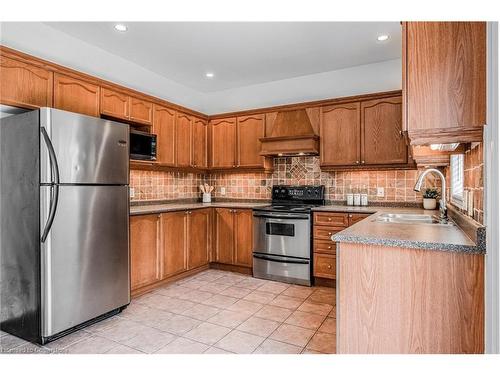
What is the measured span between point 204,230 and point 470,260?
325cm

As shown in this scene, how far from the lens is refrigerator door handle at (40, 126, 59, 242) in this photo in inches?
87.8

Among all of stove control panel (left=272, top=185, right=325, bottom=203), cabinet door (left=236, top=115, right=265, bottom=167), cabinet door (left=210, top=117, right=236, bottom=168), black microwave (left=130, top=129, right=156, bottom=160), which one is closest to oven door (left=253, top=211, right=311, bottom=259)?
stove control panel (left=272, top=185, right=325, bottom=203)

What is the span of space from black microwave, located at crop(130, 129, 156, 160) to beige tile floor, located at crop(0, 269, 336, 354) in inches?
59.1

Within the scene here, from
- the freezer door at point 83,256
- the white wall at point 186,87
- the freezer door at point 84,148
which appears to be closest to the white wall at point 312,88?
the white wall at point 186,87

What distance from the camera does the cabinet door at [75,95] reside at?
2765mm

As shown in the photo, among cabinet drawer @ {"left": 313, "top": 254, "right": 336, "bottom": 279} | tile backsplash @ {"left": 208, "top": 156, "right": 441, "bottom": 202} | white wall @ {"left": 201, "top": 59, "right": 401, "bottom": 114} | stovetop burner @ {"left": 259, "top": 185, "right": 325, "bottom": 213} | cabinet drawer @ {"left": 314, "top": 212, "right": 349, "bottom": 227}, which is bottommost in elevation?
cabinet drawer @ {"left": 313, "top": 254, "right": 336, "bottom": 279}

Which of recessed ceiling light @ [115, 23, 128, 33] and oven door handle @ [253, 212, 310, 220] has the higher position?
recessed ceiling light @ [115, 23, 128, 33]

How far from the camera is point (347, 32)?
3.09 m

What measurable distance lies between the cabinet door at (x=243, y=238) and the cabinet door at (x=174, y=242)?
693mm

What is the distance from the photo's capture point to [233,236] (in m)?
4.19

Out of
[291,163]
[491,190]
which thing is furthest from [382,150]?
[491,190]

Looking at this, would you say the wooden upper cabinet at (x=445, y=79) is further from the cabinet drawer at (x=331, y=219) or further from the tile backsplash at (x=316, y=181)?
the tile backsplash at (x=316, y=181)

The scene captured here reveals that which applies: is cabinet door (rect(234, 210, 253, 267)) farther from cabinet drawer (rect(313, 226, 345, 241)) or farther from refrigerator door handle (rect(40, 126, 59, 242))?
refrigerator door handle (rect(40, 126, 59, 242))

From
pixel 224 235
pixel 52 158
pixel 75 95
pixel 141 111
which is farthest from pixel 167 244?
pixel 75 95
